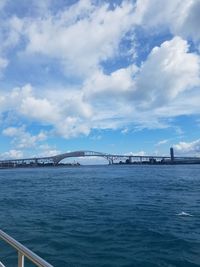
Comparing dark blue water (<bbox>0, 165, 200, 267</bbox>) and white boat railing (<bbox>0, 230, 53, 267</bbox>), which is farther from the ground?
white boat railing (<bbox>0, 230, 53, 267</bbox>)

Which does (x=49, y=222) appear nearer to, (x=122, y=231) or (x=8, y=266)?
(x=122, y=231)

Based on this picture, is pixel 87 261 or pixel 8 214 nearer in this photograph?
pixel 87 261

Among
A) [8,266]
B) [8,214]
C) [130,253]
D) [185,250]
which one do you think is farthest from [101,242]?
[8,214]

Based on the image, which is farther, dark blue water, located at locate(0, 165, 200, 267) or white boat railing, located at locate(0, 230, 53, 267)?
dark blue water, located at locate(0, 165, 200, 267)

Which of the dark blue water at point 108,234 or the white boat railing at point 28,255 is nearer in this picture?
the white boat railing at point 28,255

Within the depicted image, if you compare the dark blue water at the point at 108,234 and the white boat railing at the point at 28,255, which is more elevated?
the white boat railing at the point at 28,255

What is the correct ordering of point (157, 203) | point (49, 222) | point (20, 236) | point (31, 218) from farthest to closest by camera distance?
point (157, 203)
point (31, 218)
point (49, 222)
point (20, 236)

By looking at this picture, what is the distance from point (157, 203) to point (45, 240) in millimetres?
13503

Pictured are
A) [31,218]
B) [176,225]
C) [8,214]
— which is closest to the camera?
[176,225]

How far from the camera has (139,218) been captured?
1916 cm

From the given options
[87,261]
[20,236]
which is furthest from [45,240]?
[87,261]

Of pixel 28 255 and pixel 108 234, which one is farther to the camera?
pixel 108 234

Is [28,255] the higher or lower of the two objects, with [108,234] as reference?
higher

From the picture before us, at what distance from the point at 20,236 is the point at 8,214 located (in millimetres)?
6729
